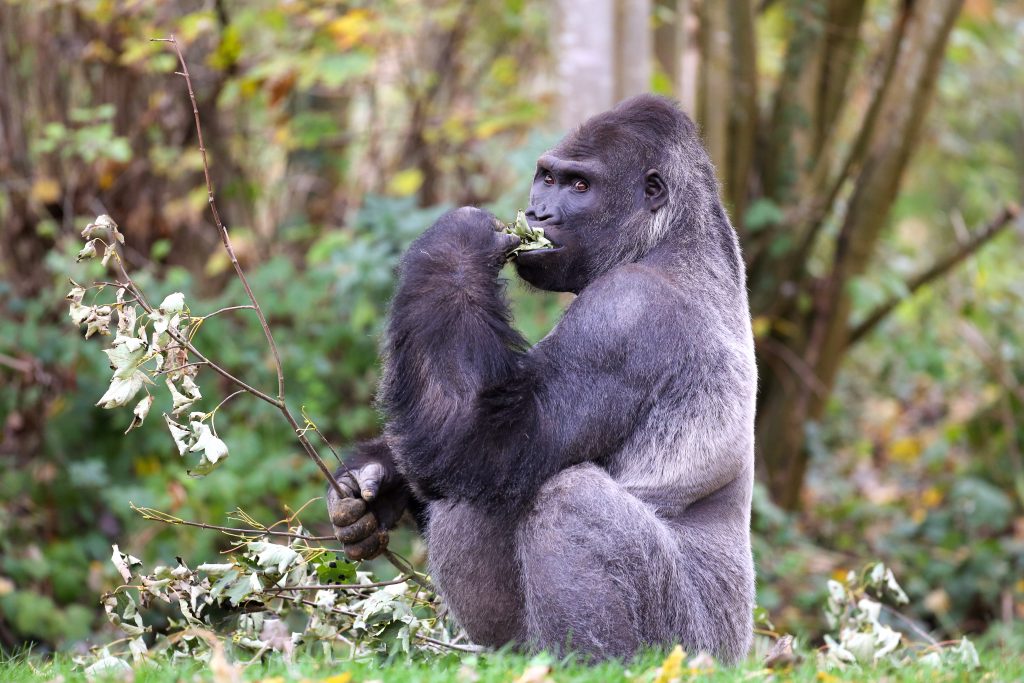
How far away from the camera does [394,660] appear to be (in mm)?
4098

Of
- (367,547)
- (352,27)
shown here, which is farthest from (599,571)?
(352,27)

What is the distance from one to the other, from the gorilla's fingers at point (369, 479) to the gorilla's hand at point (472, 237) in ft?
3.01

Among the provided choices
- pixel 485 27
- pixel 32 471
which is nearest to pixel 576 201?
pixel 32 471

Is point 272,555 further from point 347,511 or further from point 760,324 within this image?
point 760,324

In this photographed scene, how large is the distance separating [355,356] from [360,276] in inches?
39.4

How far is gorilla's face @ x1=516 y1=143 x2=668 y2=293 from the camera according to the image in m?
4.35

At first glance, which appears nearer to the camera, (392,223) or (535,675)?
(535,675)

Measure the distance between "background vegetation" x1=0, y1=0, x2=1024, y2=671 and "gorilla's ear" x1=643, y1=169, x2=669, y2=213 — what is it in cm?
286

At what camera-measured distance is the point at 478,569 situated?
407 cm

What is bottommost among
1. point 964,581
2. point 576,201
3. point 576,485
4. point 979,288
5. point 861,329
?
point 964,581

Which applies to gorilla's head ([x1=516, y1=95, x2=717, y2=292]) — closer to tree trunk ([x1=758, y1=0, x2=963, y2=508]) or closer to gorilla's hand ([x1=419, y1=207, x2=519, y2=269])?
gorilla's hand ([x1=419, y1=207, x2=519, y2=269])

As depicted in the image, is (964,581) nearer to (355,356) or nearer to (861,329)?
(861,329)

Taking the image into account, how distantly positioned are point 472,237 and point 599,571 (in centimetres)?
130

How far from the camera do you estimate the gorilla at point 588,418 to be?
3789 mm
